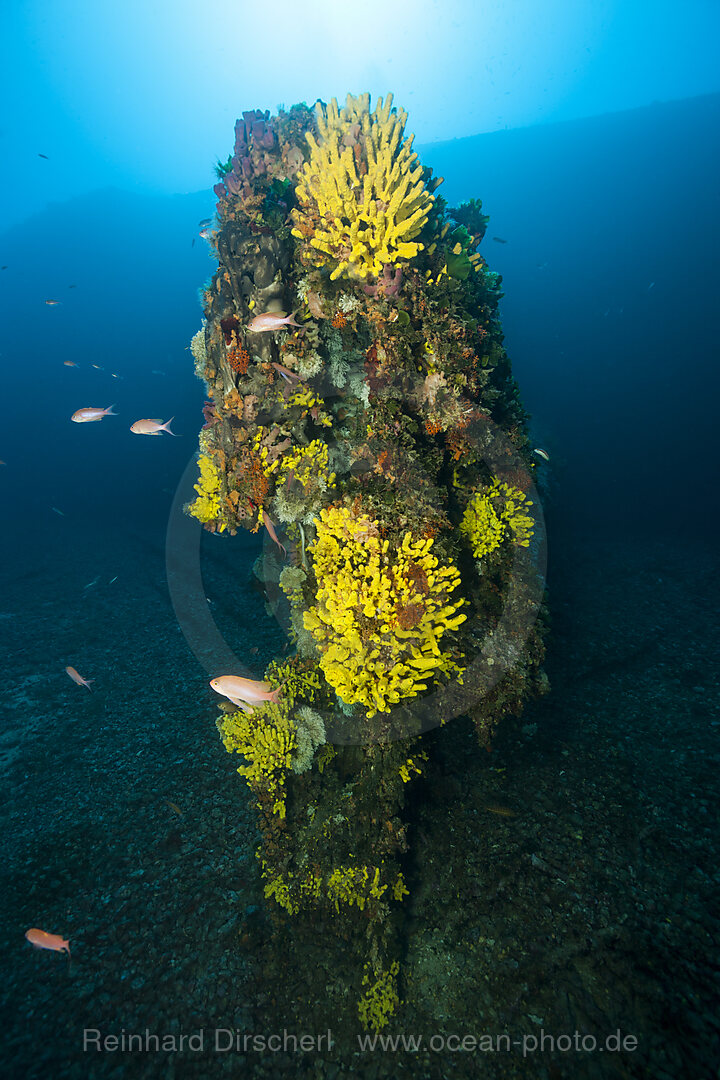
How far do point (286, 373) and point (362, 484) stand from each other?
166 centimetres

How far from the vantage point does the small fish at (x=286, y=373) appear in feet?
15.3

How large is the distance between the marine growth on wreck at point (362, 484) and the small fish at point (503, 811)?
0.87 m

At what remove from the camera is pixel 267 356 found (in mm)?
4758

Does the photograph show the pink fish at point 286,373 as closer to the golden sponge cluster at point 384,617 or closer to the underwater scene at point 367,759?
the underwater scene at point 367,759

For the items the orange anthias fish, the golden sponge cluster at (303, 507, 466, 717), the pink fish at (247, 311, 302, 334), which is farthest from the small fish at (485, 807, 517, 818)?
the pink fish at (247, 311, 302, 334)

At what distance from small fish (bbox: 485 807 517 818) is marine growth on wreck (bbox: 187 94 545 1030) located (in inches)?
34.4

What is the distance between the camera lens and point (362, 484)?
14.8 feet

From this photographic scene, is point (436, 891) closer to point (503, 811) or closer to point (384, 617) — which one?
point (503, 811)

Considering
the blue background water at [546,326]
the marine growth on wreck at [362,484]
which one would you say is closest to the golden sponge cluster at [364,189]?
the marine growth on wreck at [362,484]

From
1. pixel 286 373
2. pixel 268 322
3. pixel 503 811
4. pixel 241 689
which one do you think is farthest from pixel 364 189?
pixel 503 811

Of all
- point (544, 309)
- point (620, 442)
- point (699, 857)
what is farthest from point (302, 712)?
point (544, 309)

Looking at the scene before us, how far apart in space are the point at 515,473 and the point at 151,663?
342 inches

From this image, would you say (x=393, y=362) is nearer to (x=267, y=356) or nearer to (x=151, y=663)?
(x=267, y=356)

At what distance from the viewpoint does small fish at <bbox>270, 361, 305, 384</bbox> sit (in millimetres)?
4676
